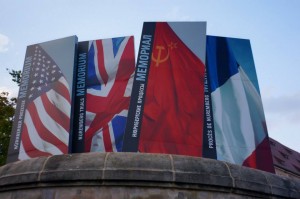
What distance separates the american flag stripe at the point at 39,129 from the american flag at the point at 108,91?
2.53ft

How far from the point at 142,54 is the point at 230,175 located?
4600 millimetres

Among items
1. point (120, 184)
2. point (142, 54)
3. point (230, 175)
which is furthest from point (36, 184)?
point (142, 54)

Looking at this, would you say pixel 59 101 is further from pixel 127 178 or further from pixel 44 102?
pixel 127 178

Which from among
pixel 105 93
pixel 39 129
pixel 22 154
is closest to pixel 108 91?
pixel 105 93

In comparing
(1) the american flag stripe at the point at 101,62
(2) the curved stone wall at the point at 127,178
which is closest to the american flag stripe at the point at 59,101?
(1) the american flag stripe at the point at 101,62

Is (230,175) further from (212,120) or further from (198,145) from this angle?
(212,120)

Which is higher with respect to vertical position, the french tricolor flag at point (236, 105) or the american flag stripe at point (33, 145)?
the french tricolor flag at point (236, 105)

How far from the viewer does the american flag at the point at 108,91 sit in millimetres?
10766

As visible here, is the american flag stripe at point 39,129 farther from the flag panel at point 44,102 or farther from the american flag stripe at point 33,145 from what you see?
the american flag stripe at point 33,145

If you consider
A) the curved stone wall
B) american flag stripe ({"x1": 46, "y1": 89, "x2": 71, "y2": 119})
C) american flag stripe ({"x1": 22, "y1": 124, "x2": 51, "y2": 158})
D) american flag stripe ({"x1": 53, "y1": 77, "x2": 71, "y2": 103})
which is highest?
american flag stripe ({"x1": 53, "y1": 77, "x2": 71, "y2": 103})

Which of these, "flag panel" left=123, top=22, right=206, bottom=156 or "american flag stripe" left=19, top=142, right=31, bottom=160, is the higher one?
"flag panel" left=123, top=22, right=206, bottom=156

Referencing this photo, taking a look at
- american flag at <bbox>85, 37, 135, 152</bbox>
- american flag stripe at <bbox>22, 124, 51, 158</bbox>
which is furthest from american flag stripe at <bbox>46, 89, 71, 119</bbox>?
american flag stripe at <bbox>22, 124, 51, 158</bbox>

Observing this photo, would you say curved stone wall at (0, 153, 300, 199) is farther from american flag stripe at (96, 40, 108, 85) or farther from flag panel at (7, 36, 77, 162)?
american flag stripe at (96, 40, 108, 85)

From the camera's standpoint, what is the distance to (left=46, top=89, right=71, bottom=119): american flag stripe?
35.3 ft
